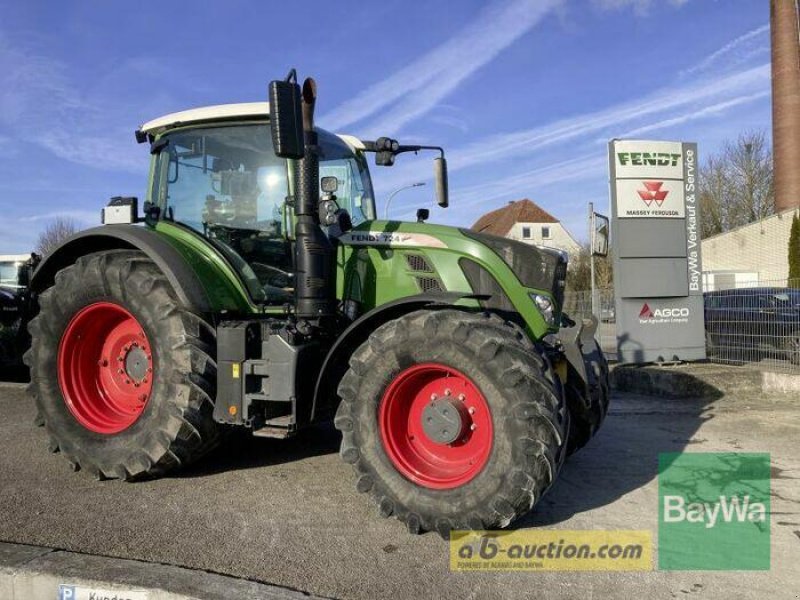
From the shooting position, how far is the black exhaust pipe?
4.44 m

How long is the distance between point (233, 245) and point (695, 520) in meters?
3.71

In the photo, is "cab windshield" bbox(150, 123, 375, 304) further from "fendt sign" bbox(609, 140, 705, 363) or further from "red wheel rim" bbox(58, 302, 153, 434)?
"fendt sign" bbox(609, 140, 705, 363)

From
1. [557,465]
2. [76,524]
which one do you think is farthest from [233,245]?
[557,465]

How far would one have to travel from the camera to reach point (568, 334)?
4.27 m

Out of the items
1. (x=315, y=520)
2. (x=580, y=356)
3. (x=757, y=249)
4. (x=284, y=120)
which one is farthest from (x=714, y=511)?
(x=757, y=249)

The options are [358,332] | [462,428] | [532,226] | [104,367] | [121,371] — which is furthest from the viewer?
[532,226]

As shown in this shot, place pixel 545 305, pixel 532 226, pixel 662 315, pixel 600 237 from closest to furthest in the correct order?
pixel 545 305 → pixel 600 237 → pixel 662 315 → pixel 532 226

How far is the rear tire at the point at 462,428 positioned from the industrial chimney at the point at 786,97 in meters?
35.5

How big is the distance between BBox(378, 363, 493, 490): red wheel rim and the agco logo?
7.41 meters

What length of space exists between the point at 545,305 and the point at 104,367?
11.1ft

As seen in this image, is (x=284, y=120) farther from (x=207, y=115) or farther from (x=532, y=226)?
(x=532, y=226)

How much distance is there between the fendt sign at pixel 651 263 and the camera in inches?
401

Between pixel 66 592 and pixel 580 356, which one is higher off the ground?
pixel 580 356

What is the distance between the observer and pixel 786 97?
3391 cm
